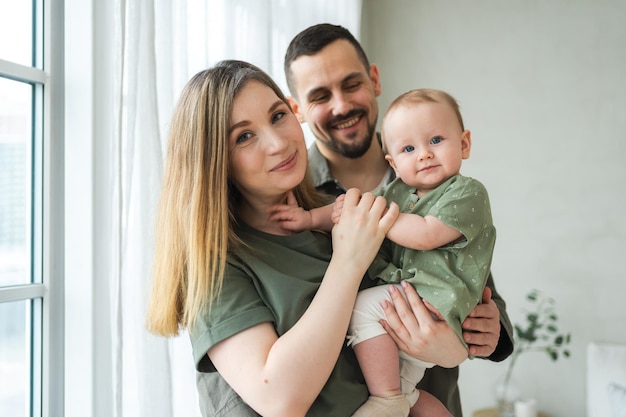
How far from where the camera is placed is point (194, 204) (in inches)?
44.7

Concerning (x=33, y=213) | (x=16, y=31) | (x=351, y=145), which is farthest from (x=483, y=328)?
(x=16, y=31)

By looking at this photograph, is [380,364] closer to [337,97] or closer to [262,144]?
[262,144]

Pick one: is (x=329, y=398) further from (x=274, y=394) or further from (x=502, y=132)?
(x=502, y=132)

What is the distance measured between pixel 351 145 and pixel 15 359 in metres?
1.13

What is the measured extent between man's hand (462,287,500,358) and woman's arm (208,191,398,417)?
0.31m

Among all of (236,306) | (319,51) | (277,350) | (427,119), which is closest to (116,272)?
(236,306)

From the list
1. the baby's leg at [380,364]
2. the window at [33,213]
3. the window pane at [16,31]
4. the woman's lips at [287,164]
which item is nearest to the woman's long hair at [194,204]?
the woman's lips at [287,164]

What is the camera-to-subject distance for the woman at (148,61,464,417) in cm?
103

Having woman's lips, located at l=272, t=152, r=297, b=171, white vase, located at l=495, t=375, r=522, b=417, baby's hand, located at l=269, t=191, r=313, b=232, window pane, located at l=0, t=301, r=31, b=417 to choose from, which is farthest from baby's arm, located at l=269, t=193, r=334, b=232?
white vase, located at l=495, t=375, r=522, b=417

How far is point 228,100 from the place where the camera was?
1.16 metres

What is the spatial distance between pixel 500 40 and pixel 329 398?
2.92 meters

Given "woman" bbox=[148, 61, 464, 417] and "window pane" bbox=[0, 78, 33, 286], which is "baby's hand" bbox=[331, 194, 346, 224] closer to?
"woman" bbox=[148, 61, 464, 417]

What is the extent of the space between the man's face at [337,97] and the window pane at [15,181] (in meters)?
0.80

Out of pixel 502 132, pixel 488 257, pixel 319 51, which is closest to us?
pixel 488 257
